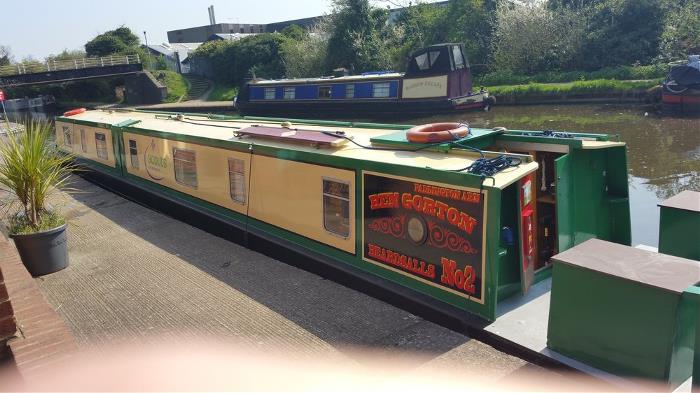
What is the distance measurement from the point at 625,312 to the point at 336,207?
9.98ft

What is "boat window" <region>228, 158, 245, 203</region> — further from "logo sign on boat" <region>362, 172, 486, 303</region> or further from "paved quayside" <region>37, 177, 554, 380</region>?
"logo sign on boat" <region>362, 172, 486, 303</region>

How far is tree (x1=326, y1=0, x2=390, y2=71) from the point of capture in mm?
Answer: 35719

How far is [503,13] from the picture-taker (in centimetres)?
3178

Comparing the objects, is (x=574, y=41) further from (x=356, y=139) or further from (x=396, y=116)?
(x=356, y=139)

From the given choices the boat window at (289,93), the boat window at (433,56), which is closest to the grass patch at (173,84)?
the boat window at (289,93)

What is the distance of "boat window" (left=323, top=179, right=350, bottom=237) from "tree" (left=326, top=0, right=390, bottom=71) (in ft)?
102

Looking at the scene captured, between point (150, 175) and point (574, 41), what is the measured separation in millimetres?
26063

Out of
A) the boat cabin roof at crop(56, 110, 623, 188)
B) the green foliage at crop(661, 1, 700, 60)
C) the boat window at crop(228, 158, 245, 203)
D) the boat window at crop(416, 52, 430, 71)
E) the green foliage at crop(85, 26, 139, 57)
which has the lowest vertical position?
the boat window at crop(228, 158, 245, 203)

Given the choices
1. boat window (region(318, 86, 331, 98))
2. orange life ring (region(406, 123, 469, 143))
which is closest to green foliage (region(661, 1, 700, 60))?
boat window (region(318, 86, 331, 98))

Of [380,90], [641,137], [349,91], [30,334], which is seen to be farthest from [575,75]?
[30,334]

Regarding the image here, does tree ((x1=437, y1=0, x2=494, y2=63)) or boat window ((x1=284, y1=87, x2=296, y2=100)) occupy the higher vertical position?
tree ((x1=437, y1=0, x2=494, y2=63))

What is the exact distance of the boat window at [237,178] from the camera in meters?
7.04

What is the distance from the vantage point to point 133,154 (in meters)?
9.88

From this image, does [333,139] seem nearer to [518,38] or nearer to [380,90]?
[380,90]
